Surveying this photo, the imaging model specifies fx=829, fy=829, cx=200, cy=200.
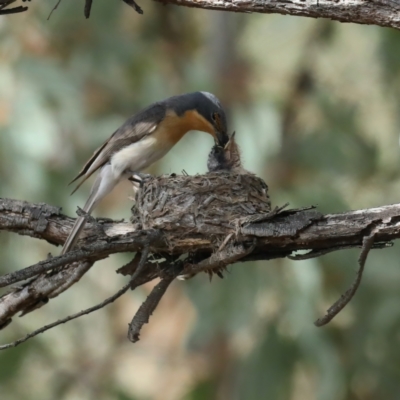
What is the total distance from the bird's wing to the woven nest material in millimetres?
849

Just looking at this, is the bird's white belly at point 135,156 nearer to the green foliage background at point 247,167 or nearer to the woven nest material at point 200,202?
the woven nest material at point 200,202

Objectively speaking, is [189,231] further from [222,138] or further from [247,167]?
[247,167]

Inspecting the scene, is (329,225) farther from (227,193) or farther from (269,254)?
(227,193)

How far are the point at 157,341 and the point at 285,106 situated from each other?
138 inches

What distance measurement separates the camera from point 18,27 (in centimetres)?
843

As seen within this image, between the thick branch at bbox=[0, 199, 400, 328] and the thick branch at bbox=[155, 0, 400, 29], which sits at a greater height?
the thick branch at bbox=[155, 0, 400, 29]

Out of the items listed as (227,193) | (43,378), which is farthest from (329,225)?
(43,378)

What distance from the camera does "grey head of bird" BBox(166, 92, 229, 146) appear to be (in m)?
5.78

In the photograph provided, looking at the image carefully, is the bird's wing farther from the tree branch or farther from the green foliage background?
the green foliage background

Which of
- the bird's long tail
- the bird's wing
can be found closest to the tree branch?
the bird's long tail

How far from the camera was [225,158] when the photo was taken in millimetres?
5508

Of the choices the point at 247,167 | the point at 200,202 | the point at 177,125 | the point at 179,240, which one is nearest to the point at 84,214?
the point at 179,240

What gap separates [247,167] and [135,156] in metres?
2.35

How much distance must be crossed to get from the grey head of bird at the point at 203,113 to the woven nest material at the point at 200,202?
1136 millimetres
